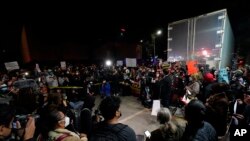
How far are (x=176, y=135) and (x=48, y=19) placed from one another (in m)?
18.7

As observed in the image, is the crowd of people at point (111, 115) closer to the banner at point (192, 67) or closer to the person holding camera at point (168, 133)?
the person holding camera at point (168, 133)

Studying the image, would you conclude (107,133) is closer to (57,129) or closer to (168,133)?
(57,129)

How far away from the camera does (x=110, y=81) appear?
1228cm

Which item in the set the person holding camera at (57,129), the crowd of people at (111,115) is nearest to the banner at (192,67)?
the crowd of people at (111,115)

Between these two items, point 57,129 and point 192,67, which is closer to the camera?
point 57,129

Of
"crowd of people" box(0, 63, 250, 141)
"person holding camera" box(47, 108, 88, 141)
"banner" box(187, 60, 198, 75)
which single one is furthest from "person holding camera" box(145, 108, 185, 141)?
"banner" box(187, 60, 198, 75)

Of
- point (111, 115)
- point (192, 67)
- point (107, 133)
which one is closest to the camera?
point (107, 133)

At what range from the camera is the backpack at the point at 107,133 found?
2.05 meters

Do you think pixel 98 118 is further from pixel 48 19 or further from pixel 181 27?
pixel 48 19

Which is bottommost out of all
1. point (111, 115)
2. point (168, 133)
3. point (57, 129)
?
point (168, 133)

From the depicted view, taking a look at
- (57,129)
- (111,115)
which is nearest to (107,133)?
(111,115)

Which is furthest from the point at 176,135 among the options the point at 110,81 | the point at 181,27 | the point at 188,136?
the point at 110,81

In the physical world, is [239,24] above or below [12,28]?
below

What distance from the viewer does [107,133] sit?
6.84 feet
